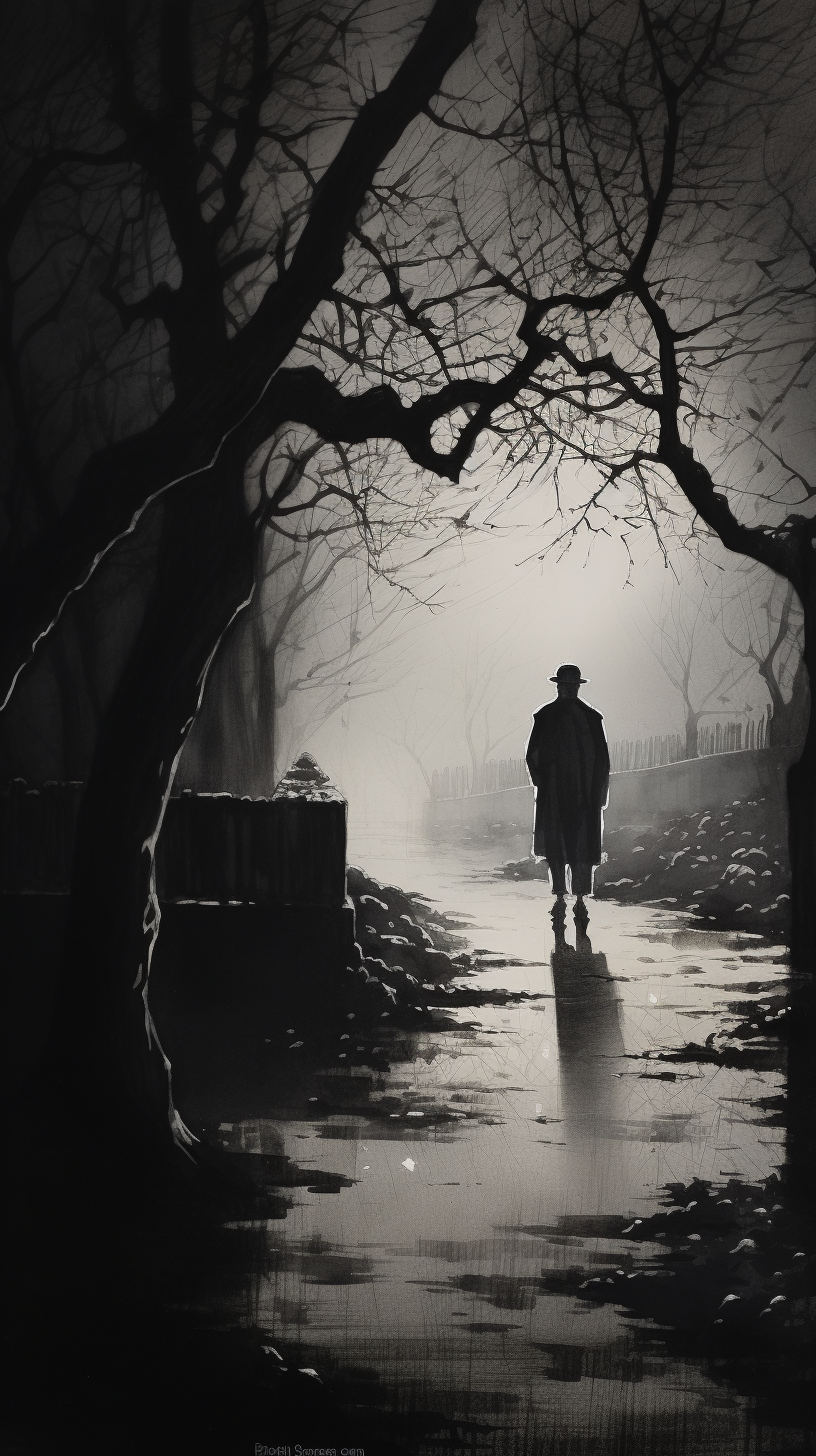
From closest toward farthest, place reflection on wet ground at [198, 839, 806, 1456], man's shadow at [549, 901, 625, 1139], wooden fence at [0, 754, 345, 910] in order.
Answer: reflection on wet ground at [198, 839, 806, 1456], man's shadow at [549, 901, 625, 1139], wooden fence at [0, 754, 345, 910]

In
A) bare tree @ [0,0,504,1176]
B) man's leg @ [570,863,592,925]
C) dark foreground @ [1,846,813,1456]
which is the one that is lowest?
dark foreground @ [1,846,813,1456]

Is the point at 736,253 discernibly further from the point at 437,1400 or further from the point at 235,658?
the point at 437,1400

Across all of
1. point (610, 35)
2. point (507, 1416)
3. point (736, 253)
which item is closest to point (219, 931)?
point (507, 1416)

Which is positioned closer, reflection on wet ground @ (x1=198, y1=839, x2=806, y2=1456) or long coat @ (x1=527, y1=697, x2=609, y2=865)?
reflection on wet ground @ (x1=198, y1=839, x2=806, y2=1456)

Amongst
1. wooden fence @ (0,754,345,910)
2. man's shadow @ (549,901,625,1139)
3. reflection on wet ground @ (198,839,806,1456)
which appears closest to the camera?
reflection on wet ground @ (198,839,806,1456)

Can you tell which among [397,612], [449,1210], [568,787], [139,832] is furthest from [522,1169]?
[397,612]

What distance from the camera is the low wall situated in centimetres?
226

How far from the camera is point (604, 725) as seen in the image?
2.28 metres

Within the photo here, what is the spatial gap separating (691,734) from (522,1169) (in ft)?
3.49

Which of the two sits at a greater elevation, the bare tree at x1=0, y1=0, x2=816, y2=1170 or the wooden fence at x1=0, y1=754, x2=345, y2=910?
the bare tree at x1=0, y1=0, x2=816, y2=1170

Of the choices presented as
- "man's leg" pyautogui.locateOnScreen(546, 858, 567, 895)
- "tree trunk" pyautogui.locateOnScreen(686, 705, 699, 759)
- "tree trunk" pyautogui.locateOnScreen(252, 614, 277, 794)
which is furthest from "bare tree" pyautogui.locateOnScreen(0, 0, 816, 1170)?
"man's leg" pyautogui.locateOnScreen(546, 858, 567, 895)

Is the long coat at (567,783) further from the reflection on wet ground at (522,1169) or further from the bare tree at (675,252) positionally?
the bare tree at (675,252)

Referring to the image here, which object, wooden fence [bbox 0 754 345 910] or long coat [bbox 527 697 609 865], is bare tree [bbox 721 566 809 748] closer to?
long coat [bbox 527 697 609 865]

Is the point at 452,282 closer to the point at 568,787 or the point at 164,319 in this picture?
the point at 164,319
